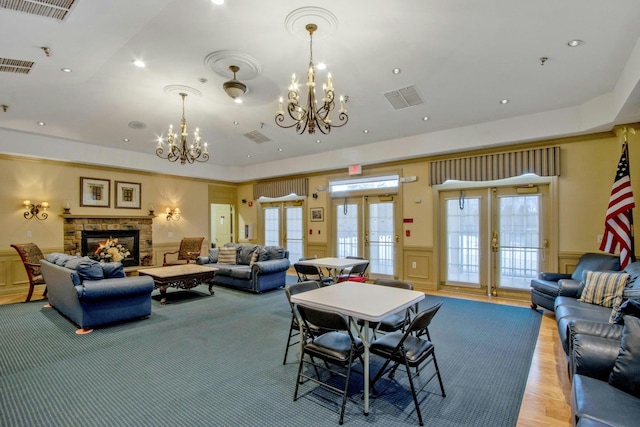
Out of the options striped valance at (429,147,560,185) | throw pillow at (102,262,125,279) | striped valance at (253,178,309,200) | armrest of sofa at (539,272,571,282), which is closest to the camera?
throw pillow at (102,262,125,279)

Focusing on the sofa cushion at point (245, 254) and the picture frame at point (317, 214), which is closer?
the sofa cushion at point (245, 254)

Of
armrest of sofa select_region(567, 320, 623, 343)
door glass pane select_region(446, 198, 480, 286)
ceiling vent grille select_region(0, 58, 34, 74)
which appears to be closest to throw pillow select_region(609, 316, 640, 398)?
armrest of sofa select_region(567, 320, 623, 343)

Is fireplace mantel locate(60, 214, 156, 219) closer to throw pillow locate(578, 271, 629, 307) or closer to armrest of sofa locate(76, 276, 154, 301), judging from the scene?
armrest of sofa locate(76, 276, 154, 301)

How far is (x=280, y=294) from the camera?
19.9ft

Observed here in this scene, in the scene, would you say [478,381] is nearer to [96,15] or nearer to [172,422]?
[172,422]

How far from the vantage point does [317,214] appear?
27.1 feet

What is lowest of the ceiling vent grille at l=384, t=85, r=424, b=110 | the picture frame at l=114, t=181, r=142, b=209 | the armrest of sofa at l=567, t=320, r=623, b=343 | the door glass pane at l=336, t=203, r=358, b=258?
the armrest of sofa at l=567, t=320, r=623, b=343

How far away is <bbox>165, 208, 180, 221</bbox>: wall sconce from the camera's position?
27.9 ft

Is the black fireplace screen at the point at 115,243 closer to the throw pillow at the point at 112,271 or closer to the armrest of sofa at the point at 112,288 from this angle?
the throw pillow at the point at 112,271

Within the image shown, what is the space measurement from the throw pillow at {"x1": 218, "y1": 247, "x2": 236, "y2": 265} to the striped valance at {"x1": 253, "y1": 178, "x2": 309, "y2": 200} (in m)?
2.44

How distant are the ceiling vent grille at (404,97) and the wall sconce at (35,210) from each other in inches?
285

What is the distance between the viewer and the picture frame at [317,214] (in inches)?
322

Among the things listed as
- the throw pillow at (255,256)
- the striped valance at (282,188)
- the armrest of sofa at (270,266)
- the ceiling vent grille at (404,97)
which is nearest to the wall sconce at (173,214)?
the striped valance at (282,188)

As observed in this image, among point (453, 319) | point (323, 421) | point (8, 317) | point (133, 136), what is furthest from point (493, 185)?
point (8, 317)
